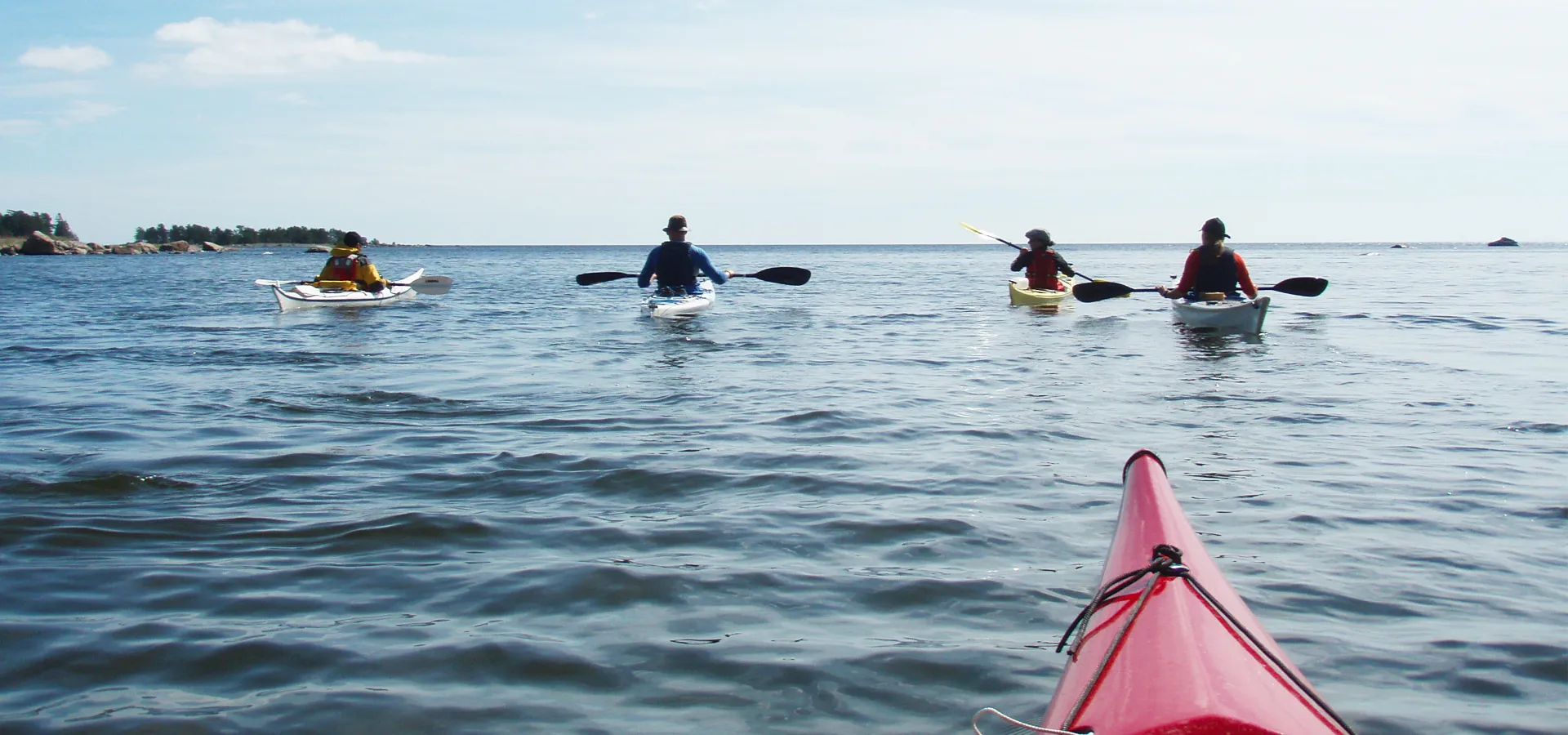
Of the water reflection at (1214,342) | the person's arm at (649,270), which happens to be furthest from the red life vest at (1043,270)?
the person's arm at (649,270)

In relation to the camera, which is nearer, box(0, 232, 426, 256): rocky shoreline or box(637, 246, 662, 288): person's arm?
box(637, 246, 662, 288): person's arm

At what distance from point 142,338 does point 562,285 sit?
2014cm

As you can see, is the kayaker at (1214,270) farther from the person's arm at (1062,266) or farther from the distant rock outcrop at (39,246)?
the distant rock outcrop at (39,246)

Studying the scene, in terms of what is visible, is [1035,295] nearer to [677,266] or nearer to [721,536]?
[677,266]

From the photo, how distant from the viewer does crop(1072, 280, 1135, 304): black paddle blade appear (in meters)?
16.7

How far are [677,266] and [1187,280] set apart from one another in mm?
7524

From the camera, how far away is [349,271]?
19.4 meters

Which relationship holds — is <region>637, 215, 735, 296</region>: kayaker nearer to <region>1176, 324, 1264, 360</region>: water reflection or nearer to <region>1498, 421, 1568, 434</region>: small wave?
<region>1176, 324, 1264, 360</region>: water reflection

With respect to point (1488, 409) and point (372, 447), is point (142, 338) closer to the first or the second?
point (372, 447)

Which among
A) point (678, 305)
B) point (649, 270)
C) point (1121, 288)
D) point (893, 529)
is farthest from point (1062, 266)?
point (893, 529)

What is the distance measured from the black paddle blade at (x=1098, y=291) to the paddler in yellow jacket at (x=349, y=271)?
1258 centimetres

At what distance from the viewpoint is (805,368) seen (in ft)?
36.4

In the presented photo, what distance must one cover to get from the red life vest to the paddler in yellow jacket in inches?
472

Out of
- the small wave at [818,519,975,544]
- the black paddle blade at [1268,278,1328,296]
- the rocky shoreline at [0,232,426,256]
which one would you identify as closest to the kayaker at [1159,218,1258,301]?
the black paddle blade at [1268,278,1328,296]
